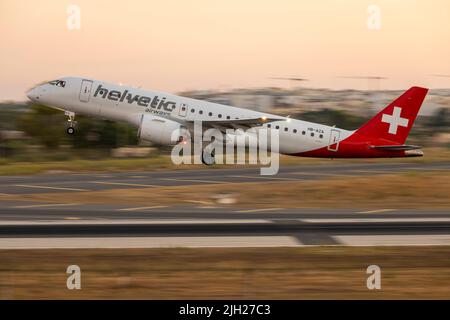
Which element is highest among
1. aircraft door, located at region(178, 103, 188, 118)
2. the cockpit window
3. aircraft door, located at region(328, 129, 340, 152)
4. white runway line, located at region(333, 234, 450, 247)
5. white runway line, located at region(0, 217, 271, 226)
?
the cockpit window

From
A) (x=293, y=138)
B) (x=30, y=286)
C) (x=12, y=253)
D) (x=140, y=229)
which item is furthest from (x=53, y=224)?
(x=293, y=138)

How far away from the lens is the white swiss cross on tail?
46.1 meters

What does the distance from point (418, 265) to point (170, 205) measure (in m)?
15.2

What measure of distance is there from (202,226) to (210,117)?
19.6 metres

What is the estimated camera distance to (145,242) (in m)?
21.6

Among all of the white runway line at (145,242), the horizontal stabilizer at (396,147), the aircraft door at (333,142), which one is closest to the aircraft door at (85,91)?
the aircraft door at (333,142)

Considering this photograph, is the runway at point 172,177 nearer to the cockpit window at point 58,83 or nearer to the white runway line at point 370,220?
the cockpit window at point 58,83

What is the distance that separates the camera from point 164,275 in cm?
1669

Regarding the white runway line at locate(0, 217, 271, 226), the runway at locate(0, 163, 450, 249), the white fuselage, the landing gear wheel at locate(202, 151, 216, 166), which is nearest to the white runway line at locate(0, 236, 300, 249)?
the runway at locate(0, 163, 450, 249)

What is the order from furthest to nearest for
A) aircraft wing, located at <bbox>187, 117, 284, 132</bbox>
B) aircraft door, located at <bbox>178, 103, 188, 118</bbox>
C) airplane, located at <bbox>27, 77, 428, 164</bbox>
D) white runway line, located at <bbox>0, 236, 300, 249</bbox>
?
aircraft door, located at <bbox>178, 103, 188, 118</bbox> → aircraft wing, located at <bbox>187, 117, 284, 132</bbox> → airplane, located at <bbox>27, 77, 428, 164</bbox> → white runway line, located at <bbox>0, 236, 300, 249</bbox>

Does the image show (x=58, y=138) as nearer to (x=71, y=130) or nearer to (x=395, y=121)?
(x=71, y=130)

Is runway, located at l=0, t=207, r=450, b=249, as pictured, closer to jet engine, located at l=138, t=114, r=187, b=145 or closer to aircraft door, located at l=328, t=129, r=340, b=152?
jet engine, located at l=138, t=114, r=187, b=145

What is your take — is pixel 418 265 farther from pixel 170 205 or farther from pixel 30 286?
pixel 170 205

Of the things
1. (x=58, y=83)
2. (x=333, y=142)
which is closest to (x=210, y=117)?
(x=333, y=142)
